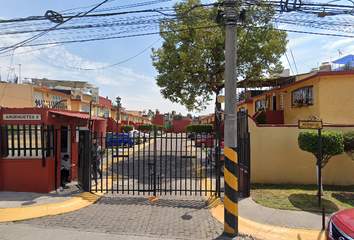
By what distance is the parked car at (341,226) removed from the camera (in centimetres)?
326

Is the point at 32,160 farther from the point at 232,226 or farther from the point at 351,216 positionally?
the point at 351,216

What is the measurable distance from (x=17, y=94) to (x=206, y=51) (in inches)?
677

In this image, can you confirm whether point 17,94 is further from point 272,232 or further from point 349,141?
point 349,141

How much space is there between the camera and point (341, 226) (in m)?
3.44

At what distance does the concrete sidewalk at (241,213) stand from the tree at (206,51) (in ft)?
27.6

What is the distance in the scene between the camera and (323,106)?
360 inches

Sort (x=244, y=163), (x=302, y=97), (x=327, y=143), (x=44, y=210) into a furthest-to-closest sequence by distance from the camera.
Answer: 1. (x=302, y=97)
2. (x=244, y=163)
3. (x=327, y=143)
4. (x=44, y=210)

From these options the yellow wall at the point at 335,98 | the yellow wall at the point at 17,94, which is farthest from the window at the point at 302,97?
the yellow wall at the point at 17,94

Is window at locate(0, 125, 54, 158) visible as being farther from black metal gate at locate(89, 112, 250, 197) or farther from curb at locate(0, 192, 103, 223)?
curb at locate(0, 192, 103, 223)

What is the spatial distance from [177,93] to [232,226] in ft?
37.4

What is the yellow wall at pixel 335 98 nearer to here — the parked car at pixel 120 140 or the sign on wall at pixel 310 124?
the sign on wall at pixel 310 124

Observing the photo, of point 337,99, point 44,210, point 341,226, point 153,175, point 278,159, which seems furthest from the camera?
point 337,99

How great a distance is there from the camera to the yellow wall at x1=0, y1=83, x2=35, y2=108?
18.0 meters

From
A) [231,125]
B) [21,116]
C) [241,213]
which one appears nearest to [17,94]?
[21,116]
